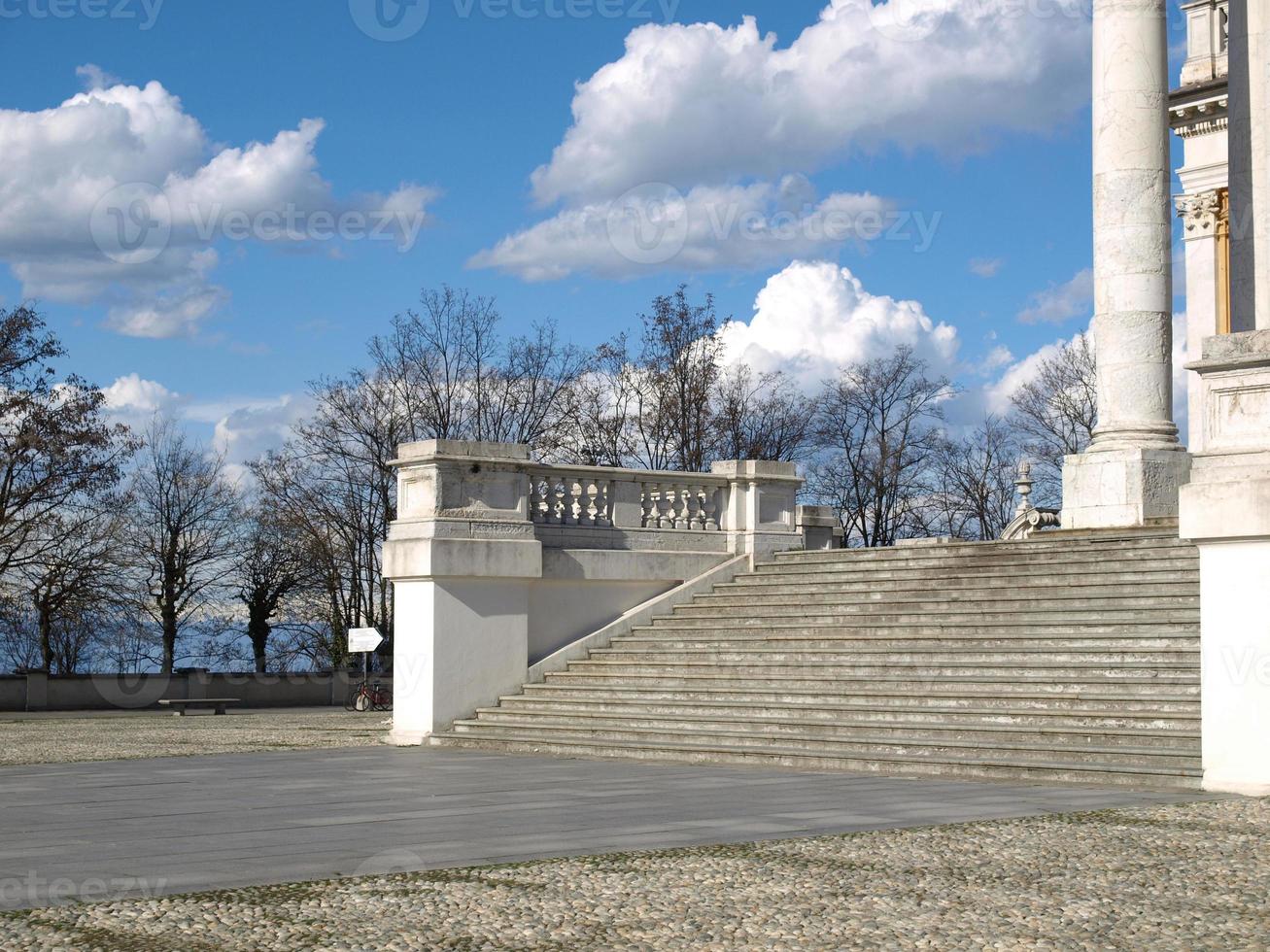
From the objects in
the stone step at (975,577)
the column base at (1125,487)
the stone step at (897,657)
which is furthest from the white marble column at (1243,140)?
the stone step at (897,657)

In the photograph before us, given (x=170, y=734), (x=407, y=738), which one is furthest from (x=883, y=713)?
(x=170, y=734)

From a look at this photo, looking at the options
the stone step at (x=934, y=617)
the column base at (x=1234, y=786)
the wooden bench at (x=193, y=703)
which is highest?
the stone step at (x=934, y=617)

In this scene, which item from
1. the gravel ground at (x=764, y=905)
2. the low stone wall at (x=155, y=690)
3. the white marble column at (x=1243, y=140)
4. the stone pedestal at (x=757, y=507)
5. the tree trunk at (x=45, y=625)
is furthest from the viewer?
the tree trunk at (x=45, y=625)

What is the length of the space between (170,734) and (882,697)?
43.1 ft

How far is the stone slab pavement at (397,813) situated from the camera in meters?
9.64

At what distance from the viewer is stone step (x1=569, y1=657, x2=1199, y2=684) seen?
16078mm

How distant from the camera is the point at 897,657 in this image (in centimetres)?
1864

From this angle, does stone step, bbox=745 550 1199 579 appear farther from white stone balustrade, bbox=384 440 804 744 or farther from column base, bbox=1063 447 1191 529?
column base, bbox=1063 447 1191 529

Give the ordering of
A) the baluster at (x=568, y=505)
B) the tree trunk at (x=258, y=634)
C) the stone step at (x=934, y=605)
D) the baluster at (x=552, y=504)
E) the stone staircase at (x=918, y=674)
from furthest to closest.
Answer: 1. the tree trunk at (x=258, y=634)
2. the baluster at (x=568, y=505)
3. the baluster at (x=552, y=504)
4. the stone step at (x=934, y=605)
5. the stone staircase at (x=918, y=674)

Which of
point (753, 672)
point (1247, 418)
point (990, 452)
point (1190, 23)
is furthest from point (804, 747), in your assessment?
point (990, 452)

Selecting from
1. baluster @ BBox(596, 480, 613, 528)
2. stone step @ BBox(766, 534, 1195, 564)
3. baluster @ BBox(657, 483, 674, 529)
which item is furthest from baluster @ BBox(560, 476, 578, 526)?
stone step @ BBox(766, 534, 1195, 564)

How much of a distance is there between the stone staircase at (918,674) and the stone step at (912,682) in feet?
0.11

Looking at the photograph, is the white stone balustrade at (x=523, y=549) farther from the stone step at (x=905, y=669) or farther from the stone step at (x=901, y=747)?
the stone step at (x=901, y=747)

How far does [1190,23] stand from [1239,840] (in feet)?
105
